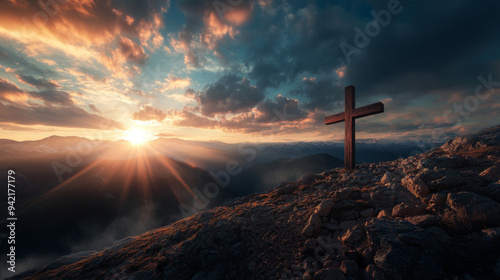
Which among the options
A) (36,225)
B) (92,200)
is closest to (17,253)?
(36,225)

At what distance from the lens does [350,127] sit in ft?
36.8

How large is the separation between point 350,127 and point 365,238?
332 inches

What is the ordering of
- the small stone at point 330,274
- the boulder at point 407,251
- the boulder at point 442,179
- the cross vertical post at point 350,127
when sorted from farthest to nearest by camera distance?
the cross vertical post at point 350,127 < the boulder at point 442,179 < the small stone at point 330,274 < the boulder at point 407,251

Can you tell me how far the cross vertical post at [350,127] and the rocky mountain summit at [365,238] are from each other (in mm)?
2215

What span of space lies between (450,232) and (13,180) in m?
178

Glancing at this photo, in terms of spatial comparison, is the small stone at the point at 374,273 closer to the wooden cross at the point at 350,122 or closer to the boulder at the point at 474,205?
the boulder at the point at 474,205

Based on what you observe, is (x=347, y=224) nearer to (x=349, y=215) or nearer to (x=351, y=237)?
(x=349, y=215)

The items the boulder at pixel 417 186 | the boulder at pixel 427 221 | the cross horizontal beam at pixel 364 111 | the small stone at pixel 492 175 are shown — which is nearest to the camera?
the boulder at pixel 427 221

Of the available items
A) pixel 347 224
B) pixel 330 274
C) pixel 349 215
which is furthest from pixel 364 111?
pixel 330 274

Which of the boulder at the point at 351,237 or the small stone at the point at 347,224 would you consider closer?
the boulder at the point at 351,237

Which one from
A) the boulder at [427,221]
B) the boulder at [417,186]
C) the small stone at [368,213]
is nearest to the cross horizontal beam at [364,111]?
the boulder at [417,186]

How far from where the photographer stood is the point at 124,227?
91.8 metres

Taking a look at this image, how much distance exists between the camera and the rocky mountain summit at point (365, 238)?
3387 mm

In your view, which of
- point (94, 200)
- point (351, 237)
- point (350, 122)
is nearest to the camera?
point (351, 237)
